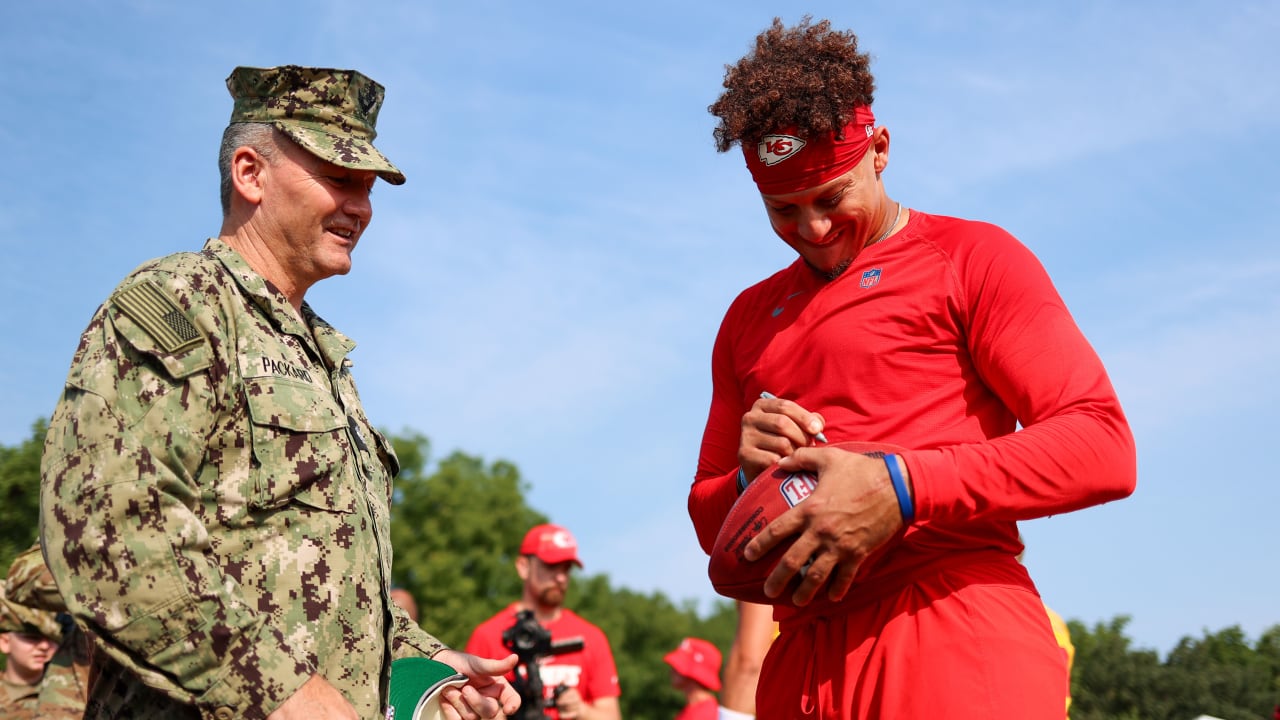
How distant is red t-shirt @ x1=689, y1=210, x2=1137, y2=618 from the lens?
9.91 ft

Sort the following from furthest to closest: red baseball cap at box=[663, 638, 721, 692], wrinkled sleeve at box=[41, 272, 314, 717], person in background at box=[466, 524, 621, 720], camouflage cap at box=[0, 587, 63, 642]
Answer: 1. red baseball cap at box=[663, 638, 721, 692]
2. person in background at box=[466, 524, 621, 720]
3. camouflage cap at box=[0, 587, 63, 642]
4. wrinkled sleeve at box=[41, 272, 314, 717]

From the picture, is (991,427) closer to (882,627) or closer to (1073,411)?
(1073,411)

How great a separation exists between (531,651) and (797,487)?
→ 6.06m

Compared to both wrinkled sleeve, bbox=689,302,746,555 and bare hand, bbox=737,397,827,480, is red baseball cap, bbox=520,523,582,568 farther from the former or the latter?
bare hand, bbox=737,397,827,480

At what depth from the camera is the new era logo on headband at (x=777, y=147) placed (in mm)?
3408

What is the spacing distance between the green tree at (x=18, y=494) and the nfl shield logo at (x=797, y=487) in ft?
74.1

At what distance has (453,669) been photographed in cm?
378

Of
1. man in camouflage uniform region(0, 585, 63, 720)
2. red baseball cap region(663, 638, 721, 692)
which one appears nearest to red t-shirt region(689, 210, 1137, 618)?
man in camouflage uniform region(0, 585, 63, 720)

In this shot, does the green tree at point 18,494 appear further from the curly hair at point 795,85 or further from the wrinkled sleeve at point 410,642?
the curly hair at point 795,85

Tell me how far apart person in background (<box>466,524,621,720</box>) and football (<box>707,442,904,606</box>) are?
6.08 m

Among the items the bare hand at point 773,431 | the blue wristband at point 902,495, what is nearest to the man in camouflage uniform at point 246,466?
the bare hand at point 773,431

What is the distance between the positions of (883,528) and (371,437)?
1659mm

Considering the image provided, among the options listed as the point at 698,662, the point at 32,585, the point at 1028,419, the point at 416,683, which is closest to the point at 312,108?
the point at 416,683

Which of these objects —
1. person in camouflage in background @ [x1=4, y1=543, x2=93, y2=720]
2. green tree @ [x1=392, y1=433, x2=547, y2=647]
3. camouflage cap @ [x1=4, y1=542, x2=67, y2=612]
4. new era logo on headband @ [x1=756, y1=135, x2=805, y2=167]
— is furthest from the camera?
green tree @ [x1=392, y1=433, x2=547, y2=647]
